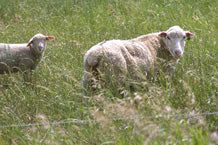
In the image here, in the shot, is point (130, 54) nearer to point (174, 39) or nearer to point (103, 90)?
point (174, 39)

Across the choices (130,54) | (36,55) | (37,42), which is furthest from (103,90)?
(36,55)

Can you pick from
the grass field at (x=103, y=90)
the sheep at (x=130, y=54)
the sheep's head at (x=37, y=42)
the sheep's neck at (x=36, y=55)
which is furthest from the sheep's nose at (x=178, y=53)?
the sheep's neck at (x=36, y=55)

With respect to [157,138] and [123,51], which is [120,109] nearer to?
[157,138]

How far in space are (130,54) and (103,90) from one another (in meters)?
1.62

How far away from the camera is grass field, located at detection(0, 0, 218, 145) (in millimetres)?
4031

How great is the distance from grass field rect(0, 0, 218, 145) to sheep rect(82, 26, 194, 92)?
242mm

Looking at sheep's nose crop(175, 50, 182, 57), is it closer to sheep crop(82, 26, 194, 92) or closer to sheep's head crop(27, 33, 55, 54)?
sheep crop(82, 26, 194, 92)

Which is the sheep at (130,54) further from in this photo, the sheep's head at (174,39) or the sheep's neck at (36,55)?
the sheep's neck at (36,55)

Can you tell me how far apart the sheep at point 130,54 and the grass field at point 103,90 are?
24 centimetres

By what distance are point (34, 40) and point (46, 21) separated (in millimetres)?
2869

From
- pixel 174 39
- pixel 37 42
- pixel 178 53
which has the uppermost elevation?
pixel 174 39

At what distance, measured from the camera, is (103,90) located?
5098 millimetres

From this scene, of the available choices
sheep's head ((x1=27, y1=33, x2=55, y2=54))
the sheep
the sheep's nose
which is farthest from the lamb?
the sheep's nose

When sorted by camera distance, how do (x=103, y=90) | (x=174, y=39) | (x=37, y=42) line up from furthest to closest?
(x=37, y=42) → (x=174, y=39) → (x=103, y=90)
